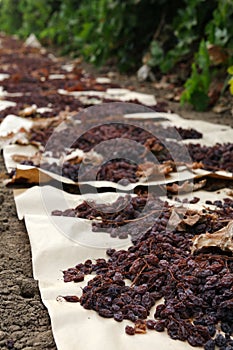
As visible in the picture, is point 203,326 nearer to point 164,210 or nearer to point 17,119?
point 164,210

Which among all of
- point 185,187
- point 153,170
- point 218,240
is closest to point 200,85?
point 153,170

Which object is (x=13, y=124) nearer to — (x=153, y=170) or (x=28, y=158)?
(x=28, y=158)

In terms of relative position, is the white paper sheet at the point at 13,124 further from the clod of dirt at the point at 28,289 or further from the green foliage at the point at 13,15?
the green foliage at the point at 13,15

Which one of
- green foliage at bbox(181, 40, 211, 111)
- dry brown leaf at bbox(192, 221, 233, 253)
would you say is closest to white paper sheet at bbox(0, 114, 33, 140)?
green foliage at bbox(181, 40, 211, 111)

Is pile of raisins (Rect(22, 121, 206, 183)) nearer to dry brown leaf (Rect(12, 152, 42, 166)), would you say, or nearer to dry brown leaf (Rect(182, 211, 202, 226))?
dry brown leaf (Rect(12, 152, 42, 166))

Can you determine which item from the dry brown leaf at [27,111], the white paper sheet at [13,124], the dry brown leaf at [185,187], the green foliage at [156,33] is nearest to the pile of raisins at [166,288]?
the dry brown leaf at [185,187]

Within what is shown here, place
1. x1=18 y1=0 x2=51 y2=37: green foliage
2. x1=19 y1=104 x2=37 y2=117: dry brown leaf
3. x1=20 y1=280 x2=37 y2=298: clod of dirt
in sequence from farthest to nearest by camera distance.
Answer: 1. x1=18 y1=0 x2=51 y2=37: green foliage
2. x1=19 y1=104 x2=37 y2=117: dry brown leaf
3. x1=20 y1=280 x2=37 y2=298: clod of dirt
